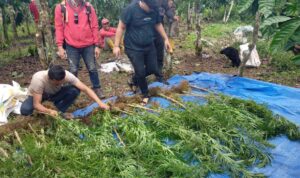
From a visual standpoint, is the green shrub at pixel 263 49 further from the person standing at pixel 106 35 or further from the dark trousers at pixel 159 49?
the person standing at pixel 106 35

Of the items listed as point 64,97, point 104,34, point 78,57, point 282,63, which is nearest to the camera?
point 64,97

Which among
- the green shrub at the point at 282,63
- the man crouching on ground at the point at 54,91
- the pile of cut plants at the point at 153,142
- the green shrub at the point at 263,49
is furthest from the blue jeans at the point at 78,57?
the green shrub at the point at 263,49

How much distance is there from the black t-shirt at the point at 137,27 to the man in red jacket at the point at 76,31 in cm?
59

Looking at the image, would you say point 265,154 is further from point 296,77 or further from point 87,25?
point 296,77

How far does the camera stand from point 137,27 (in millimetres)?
5250

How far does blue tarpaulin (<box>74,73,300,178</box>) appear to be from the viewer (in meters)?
3.72

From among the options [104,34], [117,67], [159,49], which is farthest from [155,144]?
[104,34]

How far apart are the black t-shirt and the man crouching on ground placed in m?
1.03

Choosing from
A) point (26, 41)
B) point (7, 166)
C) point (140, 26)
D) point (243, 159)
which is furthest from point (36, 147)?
point (26, 41)

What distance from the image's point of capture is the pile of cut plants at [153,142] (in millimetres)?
3377

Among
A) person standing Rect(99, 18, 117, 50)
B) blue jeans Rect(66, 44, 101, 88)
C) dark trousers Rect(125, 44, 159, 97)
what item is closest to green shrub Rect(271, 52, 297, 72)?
dark trousers Rect(125, 44, 159, 97)

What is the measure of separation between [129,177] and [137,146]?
0.57m

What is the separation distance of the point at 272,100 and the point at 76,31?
299 cm

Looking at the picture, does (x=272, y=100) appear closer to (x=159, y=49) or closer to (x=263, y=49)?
(x=159, y=49)
